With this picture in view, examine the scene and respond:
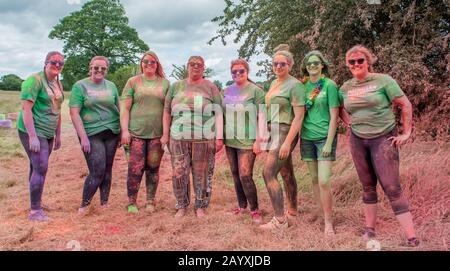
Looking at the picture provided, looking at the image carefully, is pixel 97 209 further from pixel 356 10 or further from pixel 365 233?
pixel 356 10

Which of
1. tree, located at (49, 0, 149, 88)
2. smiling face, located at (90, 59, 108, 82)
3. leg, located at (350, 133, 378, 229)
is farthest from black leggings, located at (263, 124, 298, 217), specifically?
tree, located at (49, 0, 149, 88)

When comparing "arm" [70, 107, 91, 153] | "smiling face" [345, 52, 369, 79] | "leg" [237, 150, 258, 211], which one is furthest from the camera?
"arm" [70, 107, 91, 153]

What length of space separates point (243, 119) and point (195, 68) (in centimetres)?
79

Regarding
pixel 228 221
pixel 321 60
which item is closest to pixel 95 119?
pixel 228 221

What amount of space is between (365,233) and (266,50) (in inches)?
271

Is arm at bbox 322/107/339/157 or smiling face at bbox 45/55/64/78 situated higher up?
smiling face at bbox 45/55/64/78

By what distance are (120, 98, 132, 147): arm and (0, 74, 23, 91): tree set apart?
28909 millimetres

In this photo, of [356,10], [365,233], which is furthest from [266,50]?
[365,233]

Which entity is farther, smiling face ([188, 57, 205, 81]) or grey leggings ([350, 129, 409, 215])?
smiling face ([188, 57, 205, 81])

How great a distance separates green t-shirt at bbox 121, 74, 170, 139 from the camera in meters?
4.88

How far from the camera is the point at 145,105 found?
4883 millimetres

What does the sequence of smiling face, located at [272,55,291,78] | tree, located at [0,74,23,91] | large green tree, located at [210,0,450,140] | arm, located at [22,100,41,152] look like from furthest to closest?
1. tree, located at [0,74,23,91]
2. large green tree, located at [210,0,450,140]
3. arm, located at [22,100,41,152]
4. smiling face, located at [272,55,291,78]

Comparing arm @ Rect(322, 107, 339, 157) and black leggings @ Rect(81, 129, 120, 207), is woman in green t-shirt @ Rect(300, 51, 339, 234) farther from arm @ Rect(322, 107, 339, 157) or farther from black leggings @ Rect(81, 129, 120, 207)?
black leggings @ Rect(81, 129, 120, 207)

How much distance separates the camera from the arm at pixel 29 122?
4523mm
